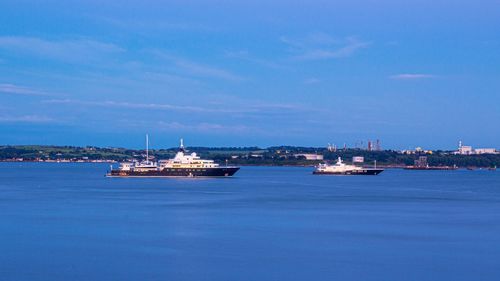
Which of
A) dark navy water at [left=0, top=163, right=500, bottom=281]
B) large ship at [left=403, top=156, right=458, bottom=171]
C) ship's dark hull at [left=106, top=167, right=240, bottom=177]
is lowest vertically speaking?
dark navy water at [left=0, top=163, right=500, bottom=281]

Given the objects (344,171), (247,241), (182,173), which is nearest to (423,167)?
(344,171)

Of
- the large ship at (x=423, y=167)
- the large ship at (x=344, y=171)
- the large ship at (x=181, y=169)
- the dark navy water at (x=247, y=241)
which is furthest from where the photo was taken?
the large ship at (x=423, y=167)

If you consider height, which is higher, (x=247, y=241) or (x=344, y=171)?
(x=344, y=171)

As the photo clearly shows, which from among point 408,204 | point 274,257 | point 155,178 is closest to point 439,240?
point 274,257

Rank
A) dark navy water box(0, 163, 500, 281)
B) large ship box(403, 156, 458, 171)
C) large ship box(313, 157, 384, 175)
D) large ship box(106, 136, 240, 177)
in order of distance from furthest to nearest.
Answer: large ship box(403, 156, 458, 171) → large ship box(313, 157, 384, 175) → large ship box(106, 136, 240, 177) → dark navy water box(0, 163, 500, 281)

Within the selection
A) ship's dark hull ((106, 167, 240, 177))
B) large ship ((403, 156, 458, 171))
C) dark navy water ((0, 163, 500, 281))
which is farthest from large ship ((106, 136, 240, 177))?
large ship ((403, 156, 458, 171))

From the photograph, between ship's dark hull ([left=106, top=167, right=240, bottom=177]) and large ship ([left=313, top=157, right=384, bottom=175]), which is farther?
large ship ([left=313, top=157, right=384, bottom=175])

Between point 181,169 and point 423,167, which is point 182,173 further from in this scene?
point 423,167

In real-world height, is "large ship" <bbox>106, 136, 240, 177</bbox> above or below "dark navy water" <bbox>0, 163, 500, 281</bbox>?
above

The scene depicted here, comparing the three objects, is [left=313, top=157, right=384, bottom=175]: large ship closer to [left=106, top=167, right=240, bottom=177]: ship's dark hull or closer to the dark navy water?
[left=106, top=167, right=240, bottom=177]: ship's dark hull

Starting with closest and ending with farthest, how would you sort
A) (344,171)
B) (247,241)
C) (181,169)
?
(247,241), (181,169), (344,171)

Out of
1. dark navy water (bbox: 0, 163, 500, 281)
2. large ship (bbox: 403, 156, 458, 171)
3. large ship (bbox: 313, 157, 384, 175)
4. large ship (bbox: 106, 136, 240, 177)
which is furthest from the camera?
large ship (bbox: 403, 156, 458, 171)

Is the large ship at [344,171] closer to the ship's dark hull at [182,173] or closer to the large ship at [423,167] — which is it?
the ship's dark hull at [182,173]

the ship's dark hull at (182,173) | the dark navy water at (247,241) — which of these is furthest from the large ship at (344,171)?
the dark navy water at (247,241)
